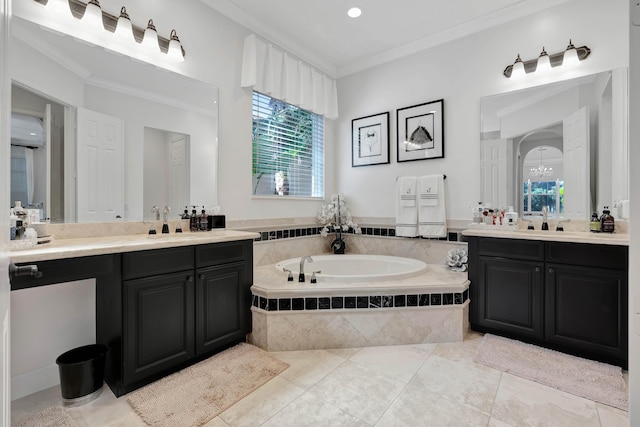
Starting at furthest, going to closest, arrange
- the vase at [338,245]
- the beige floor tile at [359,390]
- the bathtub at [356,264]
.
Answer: the vase at [338,245] → the bathtub at [356,264] → the beige floor tile at [359,390]

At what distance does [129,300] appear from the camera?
1.72 metres

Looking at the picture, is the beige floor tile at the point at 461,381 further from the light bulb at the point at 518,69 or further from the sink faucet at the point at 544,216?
the light bulb at the point at 518,69

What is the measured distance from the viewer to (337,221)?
3.72 meters

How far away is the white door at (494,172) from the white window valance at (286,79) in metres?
1.79

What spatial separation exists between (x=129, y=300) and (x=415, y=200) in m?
2.67

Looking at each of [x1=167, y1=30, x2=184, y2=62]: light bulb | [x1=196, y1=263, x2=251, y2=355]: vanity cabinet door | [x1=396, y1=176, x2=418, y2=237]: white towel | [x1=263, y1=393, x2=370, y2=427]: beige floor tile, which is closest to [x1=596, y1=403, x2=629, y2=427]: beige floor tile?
[x1=263, y1=393, x2=370, y2=427]: beige floor tile

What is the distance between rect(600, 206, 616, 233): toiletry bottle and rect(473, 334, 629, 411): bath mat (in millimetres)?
968

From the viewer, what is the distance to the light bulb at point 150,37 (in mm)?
2201

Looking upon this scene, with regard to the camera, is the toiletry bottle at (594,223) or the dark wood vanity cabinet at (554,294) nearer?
the dark wood vanity cabinet at (554,294)

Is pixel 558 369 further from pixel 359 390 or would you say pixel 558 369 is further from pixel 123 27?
pixel 123 27

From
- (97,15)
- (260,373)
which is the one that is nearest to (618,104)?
(260,373)

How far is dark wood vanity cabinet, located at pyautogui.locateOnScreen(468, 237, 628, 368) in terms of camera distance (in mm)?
1997

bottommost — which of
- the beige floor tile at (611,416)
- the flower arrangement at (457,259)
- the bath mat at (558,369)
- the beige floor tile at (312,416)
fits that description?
the beige floor tile at (312,416)

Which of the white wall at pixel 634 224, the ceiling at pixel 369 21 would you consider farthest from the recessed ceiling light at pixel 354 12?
the white wall at pixel 634 224
